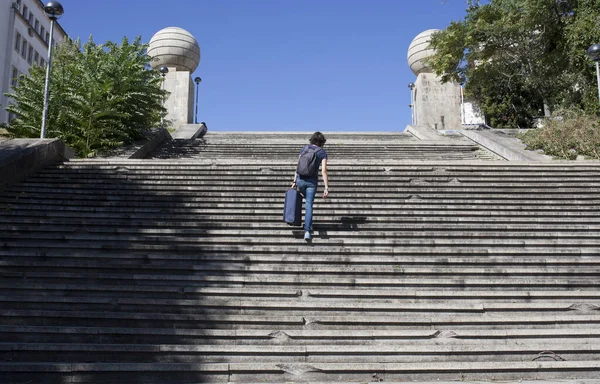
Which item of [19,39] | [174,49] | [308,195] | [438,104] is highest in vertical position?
[19,39]

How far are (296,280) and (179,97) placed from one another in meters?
21.2

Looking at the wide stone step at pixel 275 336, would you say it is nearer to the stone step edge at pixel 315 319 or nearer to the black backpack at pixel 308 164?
Answer: the stone step edge at pixel 315 319

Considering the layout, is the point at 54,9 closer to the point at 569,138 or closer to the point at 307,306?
the point at 307,306

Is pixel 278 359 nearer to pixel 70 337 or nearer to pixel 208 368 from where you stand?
pixel 208 368

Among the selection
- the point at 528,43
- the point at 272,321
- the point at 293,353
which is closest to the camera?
the point at 293,353

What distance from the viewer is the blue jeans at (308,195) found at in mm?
7090

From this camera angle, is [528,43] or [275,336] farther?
[528,43]

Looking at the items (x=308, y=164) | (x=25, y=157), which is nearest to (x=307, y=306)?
(x=308, y=164)

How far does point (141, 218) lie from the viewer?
786 centimetres

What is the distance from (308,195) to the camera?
719 centimetres

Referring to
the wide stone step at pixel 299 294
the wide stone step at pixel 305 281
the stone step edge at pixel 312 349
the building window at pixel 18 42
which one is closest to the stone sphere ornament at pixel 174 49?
the building window at pixel 18 42

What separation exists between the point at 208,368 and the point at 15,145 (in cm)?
708

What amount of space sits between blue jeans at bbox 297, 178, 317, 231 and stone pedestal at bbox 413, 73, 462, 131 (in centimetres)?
1955

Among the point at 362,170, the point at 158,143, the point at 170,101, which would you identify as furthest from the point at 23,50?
the point at 362,170
